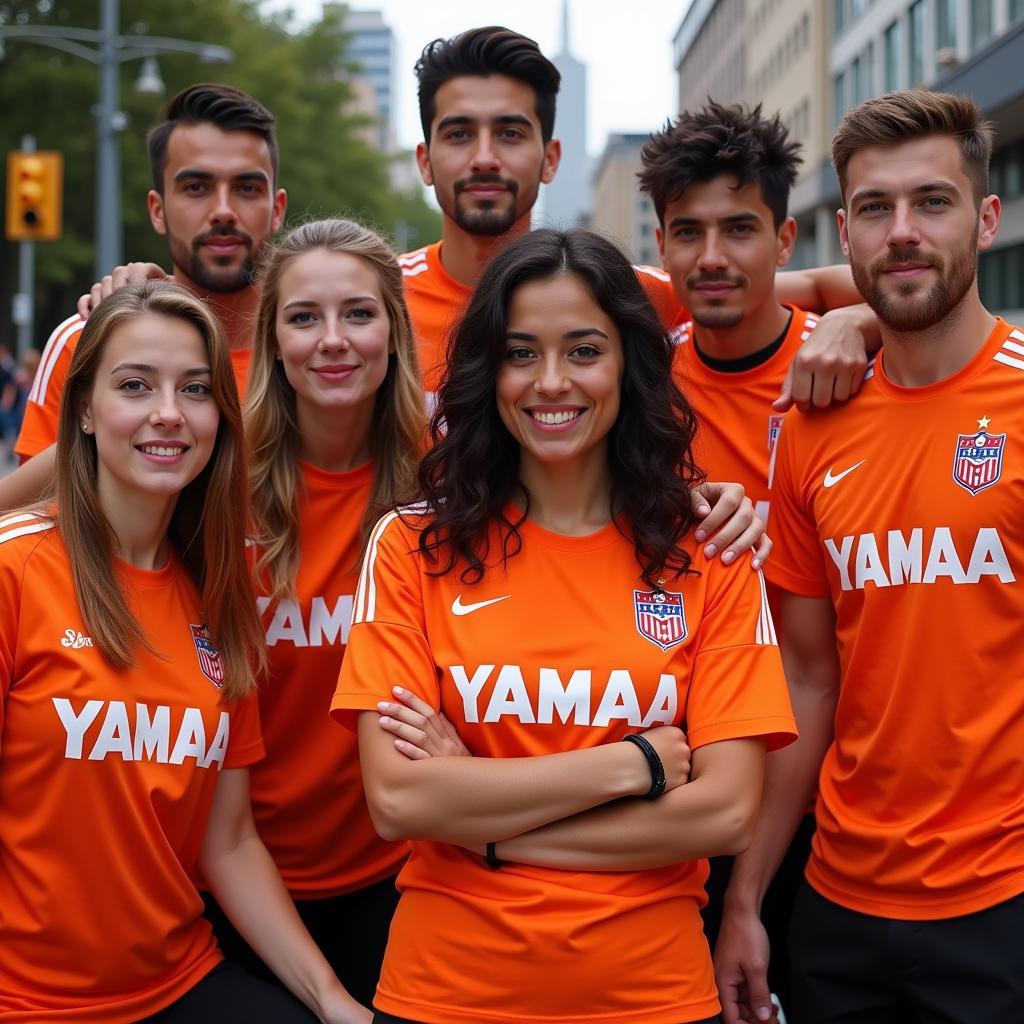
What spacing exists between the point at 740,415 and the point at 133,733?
2.28 m

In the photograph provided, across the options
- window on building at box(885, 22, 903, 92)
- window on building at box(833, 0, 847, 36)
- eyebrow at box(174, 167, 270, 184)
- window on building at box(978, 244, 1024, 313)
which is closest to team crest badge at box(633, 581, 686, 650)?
eyebrow at box(174, 167, 270, 184)

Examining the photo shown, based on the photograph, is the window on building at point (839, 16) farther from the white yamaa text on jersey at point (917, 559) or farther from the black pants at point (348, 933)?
the black pants at point (348, 933)

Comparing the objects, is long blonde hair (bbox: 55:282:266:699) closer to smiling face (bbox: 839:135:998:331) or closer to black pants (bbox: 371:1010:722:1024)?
black pants (bbox: 371:1010:722:1024)

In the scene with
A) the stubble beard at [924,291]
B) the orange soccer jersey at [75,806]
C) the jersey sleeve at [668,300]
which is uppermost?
the jersey sleeve at [668,300]

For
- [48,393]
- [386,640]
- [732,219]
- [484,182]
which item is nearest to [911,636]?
[386,640]

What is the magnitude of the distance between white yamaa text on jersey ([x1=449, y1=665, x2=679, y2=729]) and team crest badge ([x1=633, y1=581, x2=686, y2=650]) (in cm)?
13

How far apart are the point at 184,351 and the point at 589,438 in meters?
1.10

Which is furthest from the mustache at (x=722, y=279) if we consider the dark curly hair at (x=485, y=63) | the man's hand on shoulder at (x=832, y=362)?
the dark curly hair at (x=485, y=63)

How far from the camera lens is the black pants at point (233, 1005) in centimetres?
359

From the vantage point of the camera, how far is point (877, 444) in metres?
3.86

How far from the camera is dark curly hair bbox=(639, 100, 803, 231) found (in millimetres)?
4844

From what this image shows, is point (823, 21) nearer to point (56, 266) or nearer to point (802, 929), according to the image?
point (56, 266)

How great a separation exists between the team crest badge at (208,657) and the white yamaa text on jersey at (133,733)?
0.13 m

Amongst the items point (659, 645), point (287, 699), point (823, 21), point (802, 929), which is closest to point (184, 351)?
point (287, 699)
